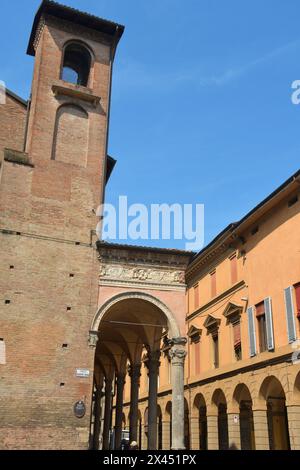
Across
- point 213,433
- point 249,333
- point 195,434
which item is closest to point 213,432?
point 213,433

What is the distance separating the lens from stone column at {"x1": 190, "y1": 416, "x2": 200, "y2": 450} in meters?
25.5

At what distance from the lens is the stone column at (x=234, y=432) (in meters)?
21.0

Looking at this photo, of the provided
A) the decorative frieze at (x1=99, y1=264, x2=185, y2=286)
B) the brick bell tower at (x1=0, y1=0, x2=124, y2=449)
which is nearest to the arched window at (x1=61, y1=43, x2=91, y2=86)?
the brick bell tower at (x1=0, y1=0, x2=124, y2=449)

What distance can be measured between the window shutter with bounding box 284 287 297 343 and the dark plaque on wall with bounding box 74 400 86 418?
7.66m

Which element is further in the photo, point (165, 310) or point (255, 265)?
point (255, 265)

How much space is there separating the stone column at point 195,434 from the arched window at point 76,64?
17.4 metres

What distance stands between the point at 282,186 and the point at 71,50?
1067 centimetres

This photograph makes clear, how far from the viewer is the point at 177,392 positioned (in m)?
17.4

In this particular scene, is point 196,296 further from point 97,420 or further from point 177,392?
point 177,392

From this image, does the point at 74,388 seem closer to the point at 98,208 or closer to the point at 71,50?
the point at 98,208

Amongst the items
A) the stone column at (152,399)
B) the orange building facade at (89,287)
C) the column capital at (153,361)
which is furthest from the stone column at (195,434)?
the column capital at (153,361)

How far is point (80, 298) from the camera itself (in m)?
17.7

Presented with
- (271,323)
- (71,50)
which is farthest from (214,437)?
(71,50)
